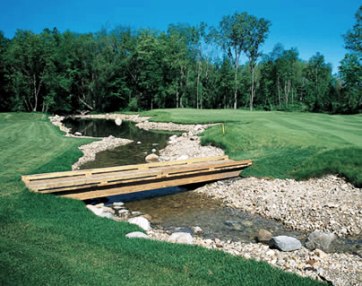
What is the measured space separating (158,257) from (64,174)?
7.24 metres

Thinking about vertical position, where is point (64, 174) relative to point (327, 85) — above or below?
below

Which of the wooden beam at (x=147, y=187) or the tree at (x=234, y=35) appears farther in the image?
the tree at (x=234, y=35)

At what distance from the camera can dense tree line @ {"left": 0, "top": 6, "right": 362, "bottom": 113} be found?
60.2 meters

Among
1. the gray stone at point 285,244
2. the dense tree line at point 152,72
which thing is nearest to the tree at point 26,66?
the dense tree line at point 152,72

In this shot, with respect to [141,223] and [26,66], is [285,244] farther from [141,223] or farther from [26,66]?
[26,66]

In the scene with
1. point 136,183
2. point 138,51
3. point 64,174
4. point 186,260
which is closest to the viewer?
point 186,260

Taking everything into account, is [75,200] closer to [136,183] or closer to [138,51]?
[136,183]

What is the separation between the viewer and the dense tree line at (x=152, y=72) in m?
60.2

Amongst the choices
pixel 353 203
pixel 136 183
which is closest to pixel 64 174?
pixel 136 183

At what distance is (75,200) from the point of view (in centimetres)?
1227

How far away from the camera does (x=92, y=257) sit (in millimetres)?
7246

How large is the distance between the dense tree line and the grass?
182 feet

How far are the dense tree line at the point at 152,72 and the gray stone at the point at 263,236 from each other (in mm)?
53284

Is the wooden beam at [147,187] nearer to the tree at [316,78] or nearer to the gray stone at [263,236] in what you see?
the gray stone at [263,236]
